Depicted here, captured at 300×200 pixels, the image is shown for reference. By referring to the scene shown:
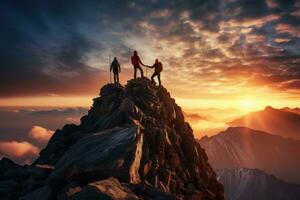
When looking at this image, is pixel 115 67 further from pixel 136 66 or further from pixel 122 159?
pixel 122 159

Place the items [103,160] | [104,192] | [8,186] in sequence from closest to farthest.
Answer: [104,192] → [103,160] → [8,186]

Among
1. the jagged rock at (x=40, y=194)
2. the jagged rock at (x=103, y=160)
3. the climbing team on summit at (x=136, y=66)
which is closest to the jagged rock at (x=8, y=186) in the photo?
the jagged rock at (x=40, y=194)

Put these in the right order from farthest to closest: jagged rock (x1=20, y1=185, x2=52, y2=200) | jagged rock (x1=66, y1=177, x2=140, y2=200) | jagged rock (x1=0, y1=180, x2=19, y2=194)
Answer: jagged rock (x1=0, y1=180, x2=19, y2=194), jagged rock (x1=20, y1=185, x2=52, y2=200), jagged rock (x1=66, y1=177, x2=140, y2=200)

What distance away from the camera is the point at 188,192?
43188mm

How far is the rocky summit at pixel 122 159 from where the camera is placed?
26.2 meters

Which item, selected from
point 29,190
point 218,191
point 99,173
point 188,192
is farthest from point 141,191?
point 218,191

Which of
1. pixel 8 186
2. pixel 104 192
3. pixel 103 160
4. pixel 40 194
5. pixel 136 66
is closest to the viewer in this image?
pixel 104 192

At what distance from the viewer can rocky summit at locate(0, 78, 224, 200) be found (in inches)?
1033

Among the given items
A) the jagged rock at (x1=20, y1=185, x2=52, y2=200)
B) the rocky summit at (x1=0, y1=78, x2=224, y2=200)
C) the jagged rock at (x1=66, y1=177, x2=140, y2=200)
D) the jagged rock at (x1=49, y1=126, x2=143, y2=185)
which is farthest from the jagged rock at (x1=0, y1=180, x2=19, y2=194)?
the jagged rock at (x1=66, y1=177, x2=140, y2=200)

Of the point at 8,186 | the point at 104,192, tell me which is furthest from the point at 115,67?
the point at 104,192

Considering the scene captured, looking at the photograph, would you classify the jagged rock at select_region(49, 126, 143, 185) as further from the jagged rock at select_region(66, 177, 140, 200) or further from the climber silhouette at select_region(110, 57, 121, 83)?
the climber silhouette at select_region(110, 57, 121, 83)

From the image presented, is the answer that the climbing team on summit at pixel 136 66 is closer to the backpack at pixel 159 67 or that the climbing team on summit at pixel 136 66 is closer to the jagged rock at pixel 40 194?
the backpack at pixel 159 67

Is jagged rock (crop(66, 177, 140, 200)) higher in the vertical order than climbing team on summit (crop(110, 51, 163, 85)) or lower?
lower

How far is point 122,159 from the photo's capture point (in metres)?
27.3
